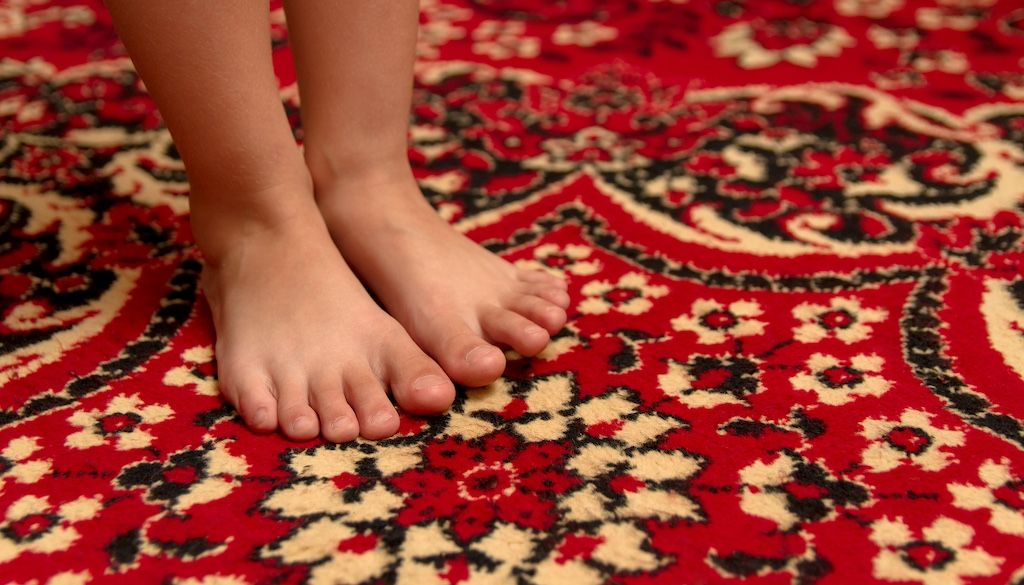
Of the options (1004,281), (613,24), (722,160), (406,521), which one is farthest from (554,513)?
(613,24)

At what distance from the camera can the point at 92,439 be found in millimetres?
644

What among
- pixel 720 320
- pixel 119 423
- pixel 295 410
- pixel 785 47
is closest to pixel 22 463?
pixel 119 423

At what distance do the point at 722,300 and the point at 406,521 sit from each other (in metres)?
0.37

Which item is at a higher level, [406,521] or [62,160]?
[62,160]

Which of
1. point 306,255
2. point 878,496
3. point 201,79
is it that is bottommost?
point 878,496

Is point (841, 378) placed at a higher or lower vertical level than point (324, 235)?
lower

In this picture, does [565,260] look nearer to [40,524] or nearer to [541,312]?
[541,312]

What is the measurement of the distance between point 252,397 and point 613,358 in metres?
0.27

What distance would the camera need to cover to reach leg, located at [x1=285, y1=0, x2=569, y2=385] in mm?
730

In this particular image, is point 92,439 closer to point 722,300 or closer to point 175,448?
point 175,448

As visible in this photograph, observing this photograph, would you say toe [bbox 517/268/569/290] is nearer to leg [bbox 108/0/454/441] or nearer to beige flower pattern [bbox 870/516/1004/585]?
leg [bbox 108/0/454/441]

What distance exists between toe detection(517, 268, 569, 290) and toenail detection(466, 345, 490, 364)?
0.12 m

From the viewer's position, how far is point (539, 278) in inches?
31.4

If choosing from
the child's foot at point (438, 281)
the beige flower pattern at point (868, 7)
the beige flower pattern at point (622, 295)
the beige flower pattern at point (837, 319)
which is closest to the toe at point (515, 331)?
the child's foot at point (438, 281)
